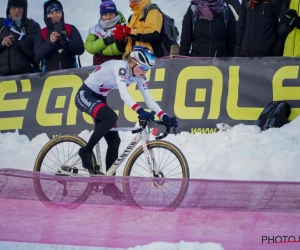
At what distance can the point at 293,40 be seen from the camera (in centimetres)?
901

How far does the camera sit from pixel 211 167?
805cm

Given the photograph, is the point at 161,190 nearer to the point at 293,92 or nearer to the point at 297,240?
the point at 297,240

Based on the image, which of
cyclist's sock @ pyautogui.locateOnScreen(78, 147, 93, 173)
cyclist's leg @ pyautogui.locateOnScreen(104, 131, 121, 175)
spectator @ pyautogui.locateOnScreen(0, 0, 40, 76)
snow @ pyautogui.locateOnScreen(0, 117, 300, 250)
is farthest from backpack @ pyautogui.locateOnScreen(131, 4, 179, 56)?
cyclist's sock @ pyautogui.locateOnScreen(78, 147, 93, 173)

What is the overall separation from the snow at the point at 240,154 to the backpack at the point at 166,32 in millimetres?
1400

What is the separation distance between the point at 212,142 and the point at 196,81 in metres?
0.98

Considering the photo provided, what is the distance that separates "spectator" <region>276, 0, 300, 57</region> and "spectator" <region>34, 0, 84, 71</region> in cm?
285

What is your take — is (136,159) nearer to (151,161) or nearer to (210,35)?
(151,161)

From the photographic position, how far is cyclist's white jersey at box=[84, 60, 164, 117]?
7152 millimetres

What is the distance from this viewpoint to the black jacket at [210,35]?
9445mm

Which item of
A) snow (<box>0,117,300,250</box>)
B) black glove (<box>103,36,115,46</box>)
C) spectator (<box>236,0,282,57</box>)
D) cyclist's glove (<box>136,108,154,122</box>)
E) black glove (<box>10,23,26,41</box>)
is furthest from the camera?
black glove (<box>10,23,26,41</box>)

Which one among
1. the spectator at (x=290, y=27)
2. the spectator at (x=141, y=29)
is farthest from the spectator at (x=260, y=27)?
the spectator at (x=141, y=29)

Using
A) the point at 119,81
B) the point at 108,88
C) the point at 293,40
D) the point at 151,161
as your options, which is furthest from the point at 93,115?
the point at 293,40

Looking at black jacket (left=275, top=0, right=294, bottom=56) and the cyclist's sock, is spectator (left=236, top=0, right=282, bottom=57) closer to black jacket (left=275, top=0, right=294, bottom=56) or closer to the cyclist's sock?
black jacket (left=275, top=0, right=294, bottom=56)

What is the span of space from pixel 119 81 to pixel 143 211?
2.21 m
